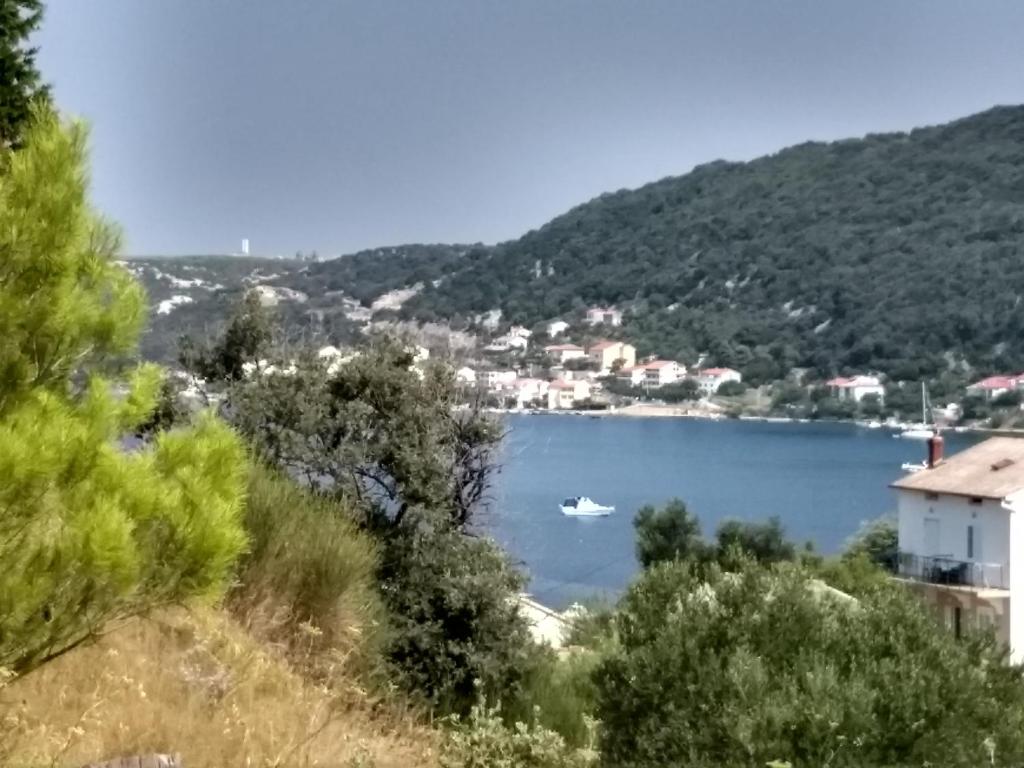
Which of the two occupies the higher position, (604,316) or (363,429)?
(604,316)

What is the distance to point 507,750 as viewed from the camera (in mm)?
5867

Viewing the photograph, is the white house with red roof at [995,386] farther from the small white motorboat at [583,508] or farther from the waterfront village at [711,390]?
the small white motorboat at [583,508]

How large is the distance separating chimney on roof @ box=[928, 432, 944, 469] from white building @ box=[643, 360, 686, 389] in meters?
14.7

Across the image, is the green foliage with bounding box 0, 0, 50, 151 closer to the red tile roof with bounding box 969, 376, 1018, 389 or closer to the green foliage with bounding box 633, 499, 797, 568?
the green foliage with bounding box 633, 499, 797, 568

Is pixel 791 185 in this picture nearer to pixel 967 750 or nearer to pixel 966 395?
pixel 966 395

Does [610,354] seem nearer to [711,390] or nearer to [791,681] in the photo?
[711,390]

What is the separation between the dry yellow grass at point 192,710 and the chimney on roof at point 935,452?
23.4m

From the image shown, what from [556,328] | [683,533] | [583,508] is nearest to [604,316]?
[556,328]

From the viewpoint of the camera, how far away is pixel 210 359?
30.6 ft

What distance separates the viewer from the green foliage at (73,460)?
3.35 m

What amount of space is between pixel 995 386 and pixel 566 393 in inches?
814

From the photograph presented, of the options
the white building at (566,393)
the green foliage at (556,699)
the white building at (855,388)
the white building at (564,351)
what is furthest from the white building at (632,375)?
the green foliage at (556,699)

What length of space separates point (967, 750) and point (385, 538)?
4.35 m

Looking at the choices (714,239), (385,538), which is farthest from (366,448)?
(714,239)
